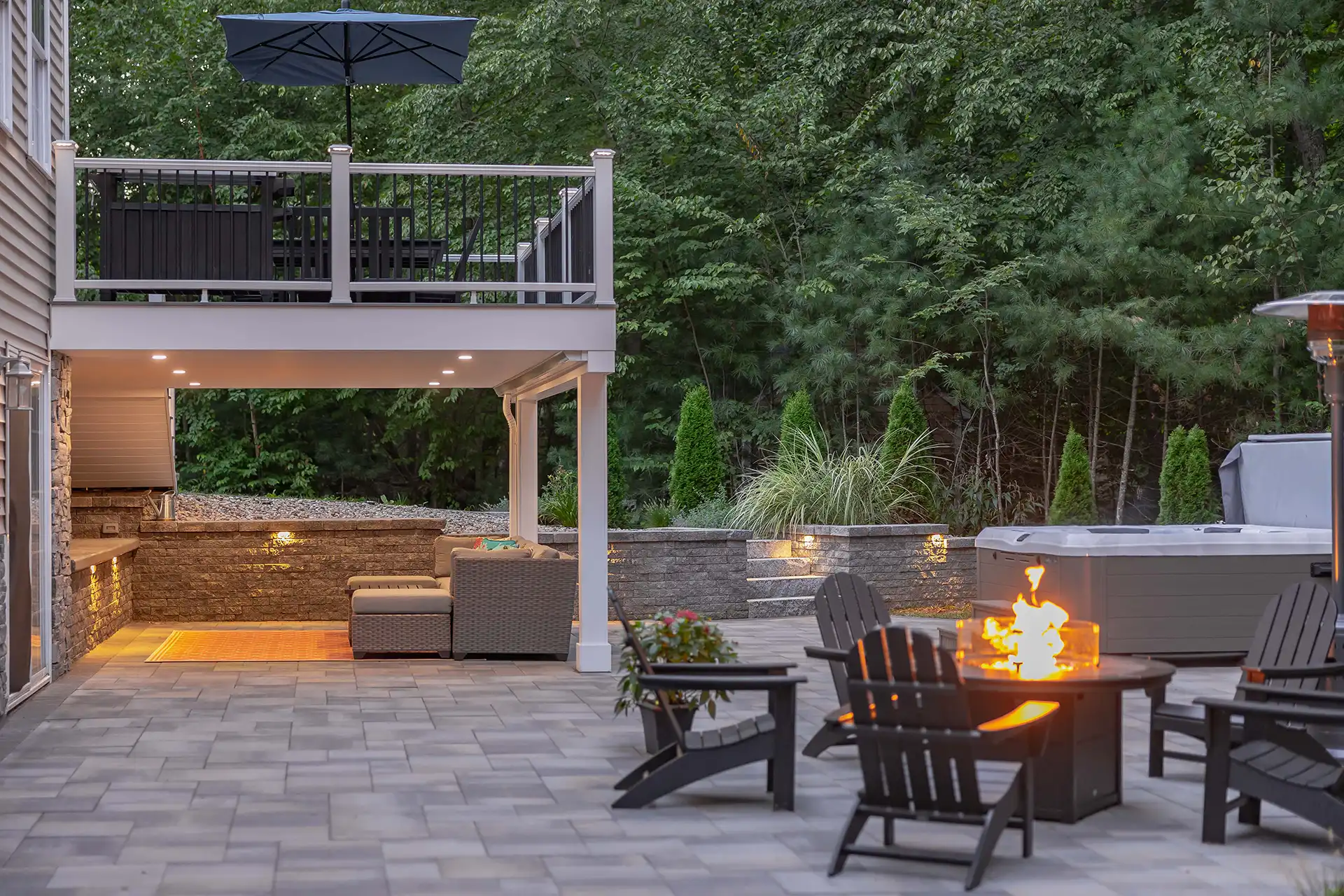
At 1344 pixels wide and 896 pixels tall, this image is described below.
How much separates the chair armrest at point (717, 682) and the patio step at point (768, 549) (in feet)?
27.7

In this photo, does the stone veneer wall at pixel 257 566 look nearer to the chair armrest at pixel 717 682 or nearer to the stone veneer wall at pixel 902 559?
the stone veneer wall at pixel 902 559

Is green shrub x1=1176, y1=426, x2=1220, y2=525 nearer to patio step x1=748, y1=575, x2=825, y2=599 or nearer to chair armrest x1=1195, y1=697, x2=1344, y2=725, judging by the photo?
patio step x1=748, y1=575, x2=825, y2=599

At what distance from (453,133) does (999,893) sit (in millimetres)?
16351

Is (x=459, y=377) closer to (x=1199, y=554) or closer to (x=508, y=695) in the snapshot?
(x=508, y=695)

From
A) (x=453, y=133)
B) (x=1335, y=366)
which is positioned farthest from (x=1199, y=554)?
(x=453, y=133)

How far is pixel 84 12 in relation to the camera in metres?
20.4

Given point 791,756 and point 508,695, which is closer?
point 791,756

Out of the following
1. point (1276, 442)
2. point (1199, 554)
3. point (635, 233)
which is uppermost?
point (635, 233)

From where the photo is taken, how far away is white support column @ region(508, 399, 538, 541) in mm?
12891

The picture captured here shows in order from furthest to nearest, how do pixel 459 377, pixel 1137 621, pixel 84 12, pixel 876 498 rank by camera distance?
pixel 84 12 < pixel 876 498 < pixel 459 377 < pixel 1137 621

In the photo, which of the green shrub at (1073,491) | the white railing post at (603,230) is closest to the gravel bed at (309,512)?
the white railing post at (603,230)

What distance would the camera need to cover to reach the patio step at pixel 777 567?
13953 mm

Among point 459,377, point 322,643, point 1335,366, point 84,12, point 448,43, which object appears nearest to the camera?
point 1335,366

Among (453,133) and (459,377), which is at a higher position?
(453,133)
